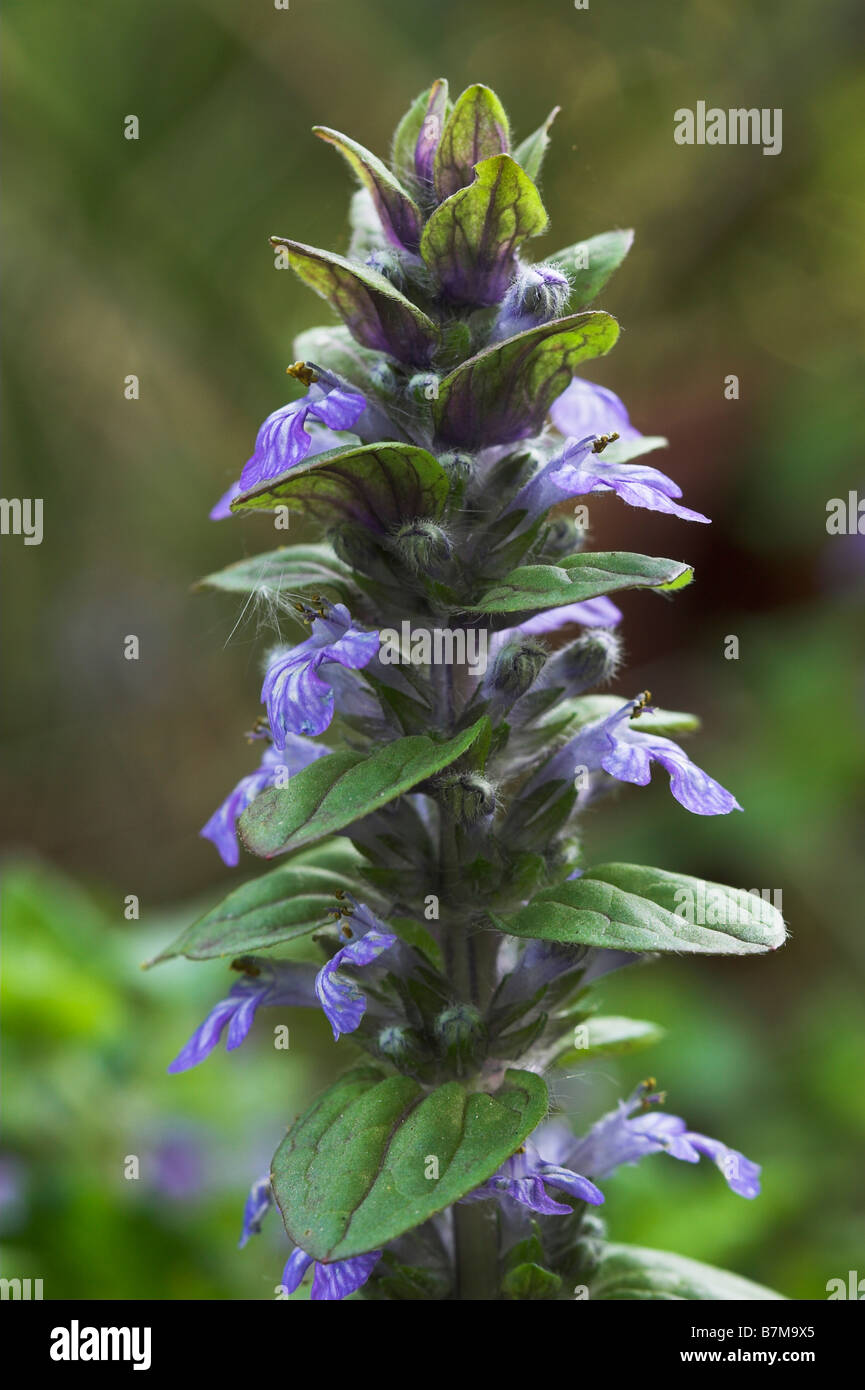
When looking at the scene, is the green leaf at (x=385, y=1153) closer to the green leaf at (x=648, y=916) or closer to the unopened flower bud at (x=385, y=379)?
the green leaf at (x=648, y=916)

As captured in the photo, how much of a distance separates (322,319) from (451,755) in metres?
6.03

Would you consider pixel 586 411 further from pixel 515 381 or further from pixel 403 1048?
pixel 403 1048

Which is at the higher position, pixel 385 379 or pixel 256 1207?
pixel 385 379

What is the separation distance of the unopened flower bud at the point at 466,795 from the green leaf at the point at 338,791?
82 mm

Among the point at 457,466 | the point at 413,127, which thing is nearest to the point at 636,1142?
the point at 457,466

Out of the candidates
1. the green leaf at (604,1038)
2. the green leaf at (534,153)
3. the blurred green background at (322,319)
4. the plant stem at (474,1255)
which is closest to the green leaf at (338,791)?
the green leaf at (604,1038)

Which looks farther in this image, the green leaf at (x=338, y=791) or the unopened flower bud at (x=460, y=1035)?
the unopened flower bud at (x=460, y=1035)

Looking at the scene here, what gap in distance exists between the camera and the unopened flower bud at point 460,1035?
1.55 meters

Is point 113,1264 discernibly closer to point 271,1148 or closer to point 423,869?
point 271,1148

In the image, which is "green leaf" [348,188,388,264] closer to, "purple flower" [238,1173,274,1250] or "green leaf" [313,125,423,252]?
"green leaf" [313,125,423,252]

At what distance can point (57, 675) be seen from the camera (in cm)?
742

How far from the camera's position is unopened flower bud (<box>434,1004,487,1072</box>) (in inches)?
60.9

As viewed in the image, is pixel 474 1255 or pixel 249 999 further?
pixel 249 999

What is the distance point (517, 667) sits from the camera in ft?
5.13
